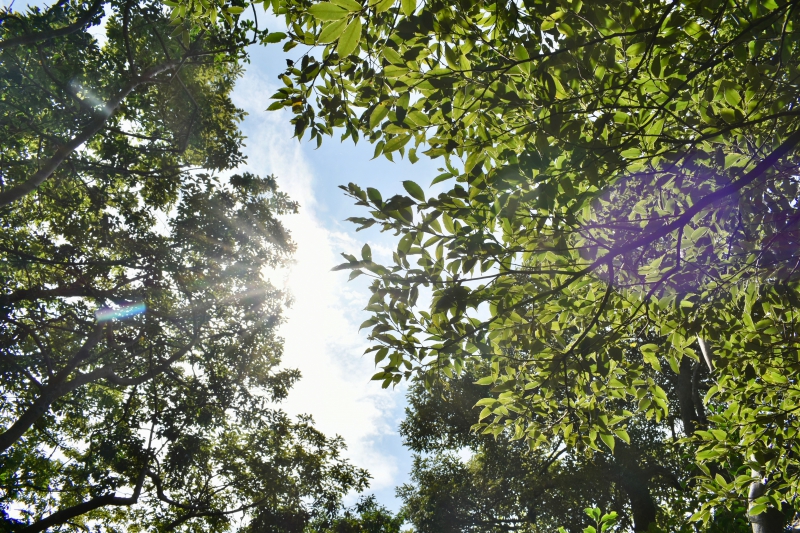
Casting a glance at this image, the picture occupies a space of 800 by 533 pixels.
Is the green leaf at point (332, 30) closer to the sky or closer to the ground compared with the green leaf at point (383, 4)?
closer to the ground

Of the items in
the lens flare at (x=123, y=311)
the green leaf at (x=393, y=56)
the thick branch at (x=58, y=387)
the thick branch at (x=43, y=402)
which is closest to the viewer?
the green leaf at (x=393, y=56)

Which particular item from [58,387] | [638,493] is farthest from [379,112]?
[638,493]

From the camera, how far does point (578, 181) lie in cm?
220

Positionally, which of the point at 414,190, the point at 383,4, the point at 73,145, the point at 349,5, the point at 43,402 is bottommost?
the point at 349,5

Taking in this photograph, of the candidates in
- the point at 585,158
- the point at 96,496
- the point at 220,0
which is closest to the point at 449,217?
the point at 585,158

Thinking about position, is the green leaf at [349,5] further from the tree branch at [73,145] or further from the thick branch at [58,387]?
the thick branch at [58,387]

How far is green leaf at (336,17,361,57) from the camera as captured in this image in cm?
122

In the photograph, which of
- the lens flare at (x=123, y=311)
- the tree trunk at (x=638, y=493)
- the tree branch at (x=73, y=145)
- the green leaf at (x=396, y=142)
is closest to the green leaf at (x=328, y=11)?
the green leaf at (x=396, y=142)

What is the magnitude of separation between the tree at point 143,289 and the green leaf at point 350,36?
30.1ft

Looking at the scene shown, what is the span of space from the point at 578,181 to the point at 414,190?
34.3 inches

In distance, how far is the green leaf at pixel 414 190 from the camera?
2047 mm

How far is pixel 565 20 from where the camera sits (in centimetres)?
213

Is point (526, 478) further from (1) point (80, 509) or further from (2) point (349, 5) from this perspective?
(2) point (349, 5)

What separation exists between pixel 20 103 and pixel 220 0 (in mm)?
9170
